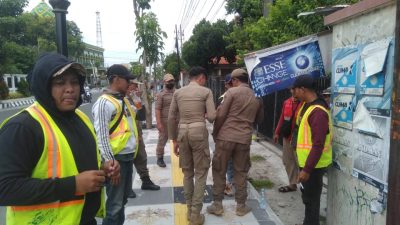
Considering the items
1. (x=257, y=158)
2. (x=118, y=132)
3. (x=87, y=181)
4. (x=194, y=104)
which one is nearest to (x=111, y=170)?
(x=87, y=181)

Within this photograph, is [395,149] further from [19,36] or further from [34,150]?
[19,36]

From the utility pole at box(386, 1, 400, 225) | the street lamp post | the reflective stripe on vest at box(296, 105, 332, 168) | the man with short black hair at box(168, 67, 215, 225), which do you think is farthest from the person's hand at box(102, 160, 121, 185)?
the street lamp post

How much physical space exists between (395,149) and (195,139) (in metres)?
2.42

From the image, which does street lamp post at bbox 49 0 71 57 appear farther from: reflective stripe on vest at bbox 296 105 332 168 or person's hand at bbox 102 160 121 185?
reflective stripe on vest at bbox 296 105 332 168

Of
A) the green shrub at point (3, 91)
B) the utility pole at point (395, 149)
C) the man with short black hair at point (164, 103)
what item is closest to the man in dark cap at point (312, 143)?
the utility pole at point (395, 149)

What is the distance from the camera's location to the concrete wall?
272 centimetres

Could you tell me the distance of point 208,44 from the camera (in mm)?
22672

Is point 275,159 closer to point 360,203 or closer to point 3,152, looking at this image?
point 360,203

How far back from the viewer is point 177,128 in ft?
15.0

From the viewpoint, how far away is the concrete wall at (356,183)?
272 cm

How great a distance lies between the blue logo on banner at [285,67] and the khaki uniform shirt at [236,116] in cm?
22

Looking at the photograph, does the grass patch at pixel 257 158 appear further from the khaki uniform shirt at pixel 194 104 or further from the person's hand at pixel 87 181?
the person's hand at pixel 87 181

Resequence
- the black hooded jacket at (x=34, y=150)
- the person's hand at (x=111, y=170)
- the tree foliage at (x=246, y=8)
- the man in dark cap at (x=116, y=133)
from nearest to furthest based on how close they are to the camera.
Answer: the black hooded jacket at (x=34, y=150) < the person's hand at (x=111, y=170) < the man in dark cap at (x=116, y=133) < the tree foliage at (x=246, y=8)

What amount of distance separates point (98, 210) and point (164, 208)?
275 cm
